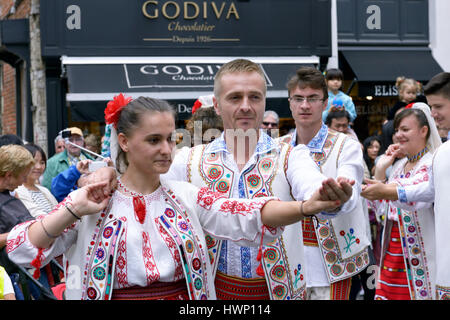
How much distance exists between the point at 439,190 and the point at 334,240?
753 mm

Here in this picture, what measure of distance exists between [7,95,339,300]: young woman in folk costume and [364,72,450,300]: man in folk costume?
Answer: 4.18ft

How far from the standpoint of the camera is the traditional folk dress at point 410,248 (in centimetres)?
472

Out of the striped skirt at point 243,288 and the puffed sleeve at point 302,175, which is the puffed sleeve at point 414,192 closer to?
the puffed sleeve at point 302,175

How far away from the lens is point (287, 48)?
41.8 ft

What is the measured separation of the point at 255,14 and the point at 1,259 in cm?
933

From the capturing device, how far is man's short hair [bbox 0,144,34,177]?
174 inches

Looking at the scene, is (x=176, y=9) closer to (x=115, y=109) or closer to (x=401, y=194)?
(x=401, y=194)

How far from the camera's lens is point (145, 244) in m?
2.63

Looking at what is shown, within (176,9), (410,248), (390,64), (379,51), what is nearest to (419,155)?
(410,248)

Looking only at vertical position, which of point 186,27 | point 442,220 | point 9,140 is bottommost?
point 442,220

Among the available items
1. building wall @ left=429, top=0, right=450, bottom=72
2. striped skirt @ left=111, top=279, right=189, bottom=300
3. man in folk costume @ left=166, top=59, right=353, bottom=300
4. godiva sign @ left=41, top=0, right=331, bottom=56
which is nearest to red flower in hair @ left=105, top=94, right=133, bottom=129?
man in folk costume @ left=166, top=59, right=353, bottom=300

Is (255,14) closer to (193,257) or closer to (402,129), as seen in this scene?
(402,129)

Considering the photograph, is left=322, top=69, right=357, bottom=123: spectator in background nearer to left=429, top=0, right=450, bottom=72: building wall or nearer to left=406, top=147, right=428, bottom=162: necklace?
left=406, top=147, right=428, bottom=162: necklace

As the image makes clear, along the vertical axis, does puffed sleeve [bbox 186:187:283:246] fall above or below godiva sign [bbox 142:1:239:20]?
below
